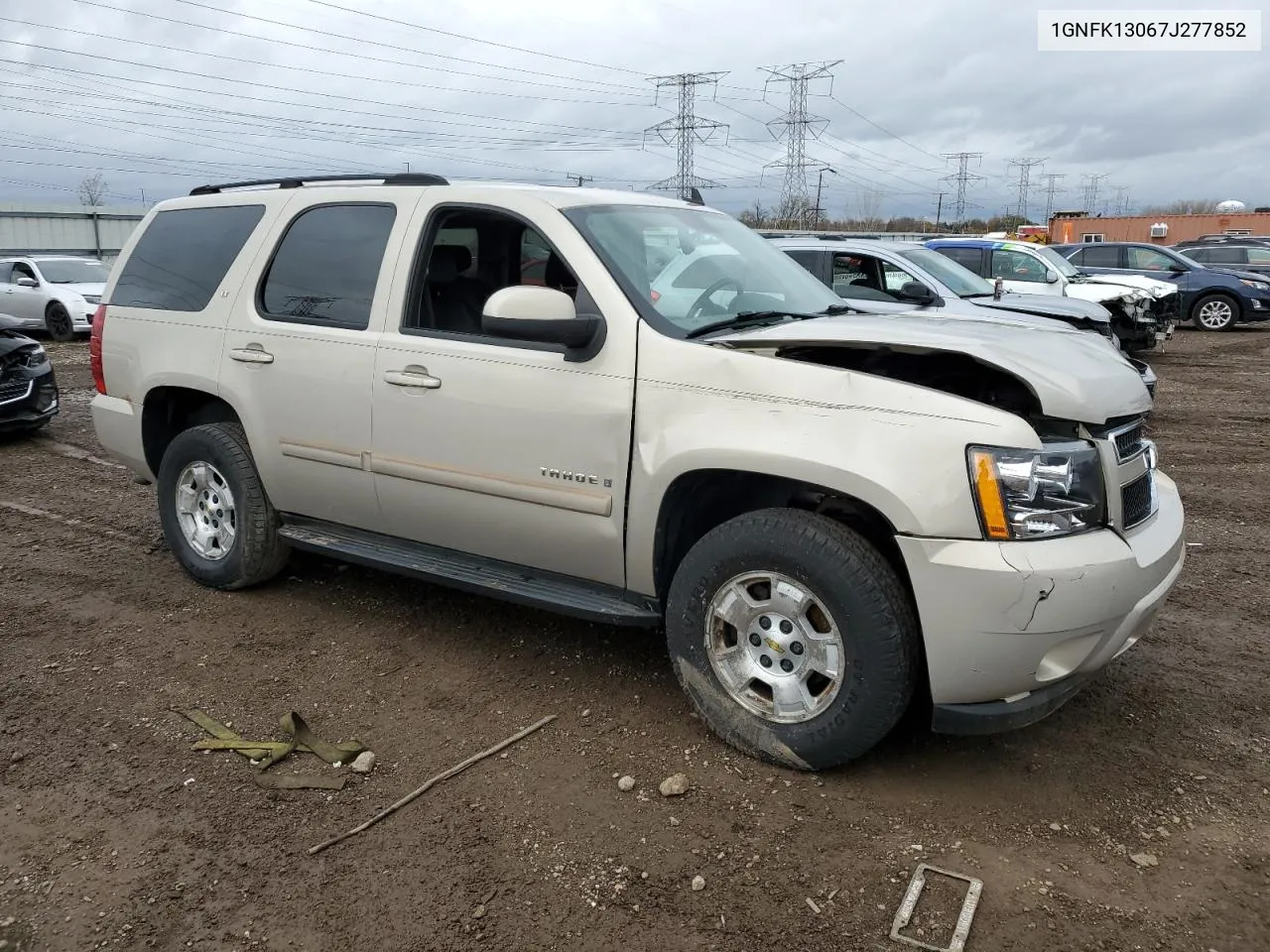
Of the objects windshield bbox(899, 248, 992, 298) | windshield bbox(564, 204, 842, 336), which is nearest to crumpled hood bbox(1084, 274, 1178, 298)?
windshield bbox(899, 248, 992, 298)

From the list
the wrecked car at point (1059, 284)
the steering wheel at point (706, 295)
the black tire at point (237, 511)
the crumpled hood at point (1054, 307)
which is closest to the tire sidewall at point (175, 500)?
the black tire at point (237, 511)

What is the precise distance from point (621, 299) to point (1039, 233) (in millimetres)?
45003

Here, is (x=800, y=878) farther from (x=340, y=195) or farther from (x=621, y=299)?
(x=340, y=195)

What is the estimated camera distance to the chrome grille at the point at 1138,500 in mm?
3277

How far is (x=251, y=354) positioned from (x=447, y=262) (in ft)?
3.41

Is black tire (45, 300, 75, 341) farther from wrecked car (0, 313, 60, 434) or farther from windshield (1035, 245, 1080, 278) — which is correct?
windshield (1035, 245, 1080, 278)

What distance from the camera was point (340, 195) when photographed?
180 inches

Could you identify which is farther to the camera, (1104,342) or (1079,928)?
(1104,342)

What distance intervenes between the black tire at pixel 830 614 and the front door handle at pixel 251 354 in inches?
88.4

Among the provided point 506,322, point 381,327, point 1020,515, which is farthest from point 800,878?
point 381,327

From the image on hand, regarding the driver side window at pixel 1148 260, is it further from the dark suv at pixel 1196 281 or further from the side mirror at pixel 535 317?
the side mirror at pixel 535 317

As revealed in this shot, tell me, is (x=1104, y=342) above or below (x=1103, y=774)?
above

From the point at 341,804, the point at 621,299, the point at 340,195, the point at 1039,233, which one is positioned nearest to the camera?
the point at 341,804

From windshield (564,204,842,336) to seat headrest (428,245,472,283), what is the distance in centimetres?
64
